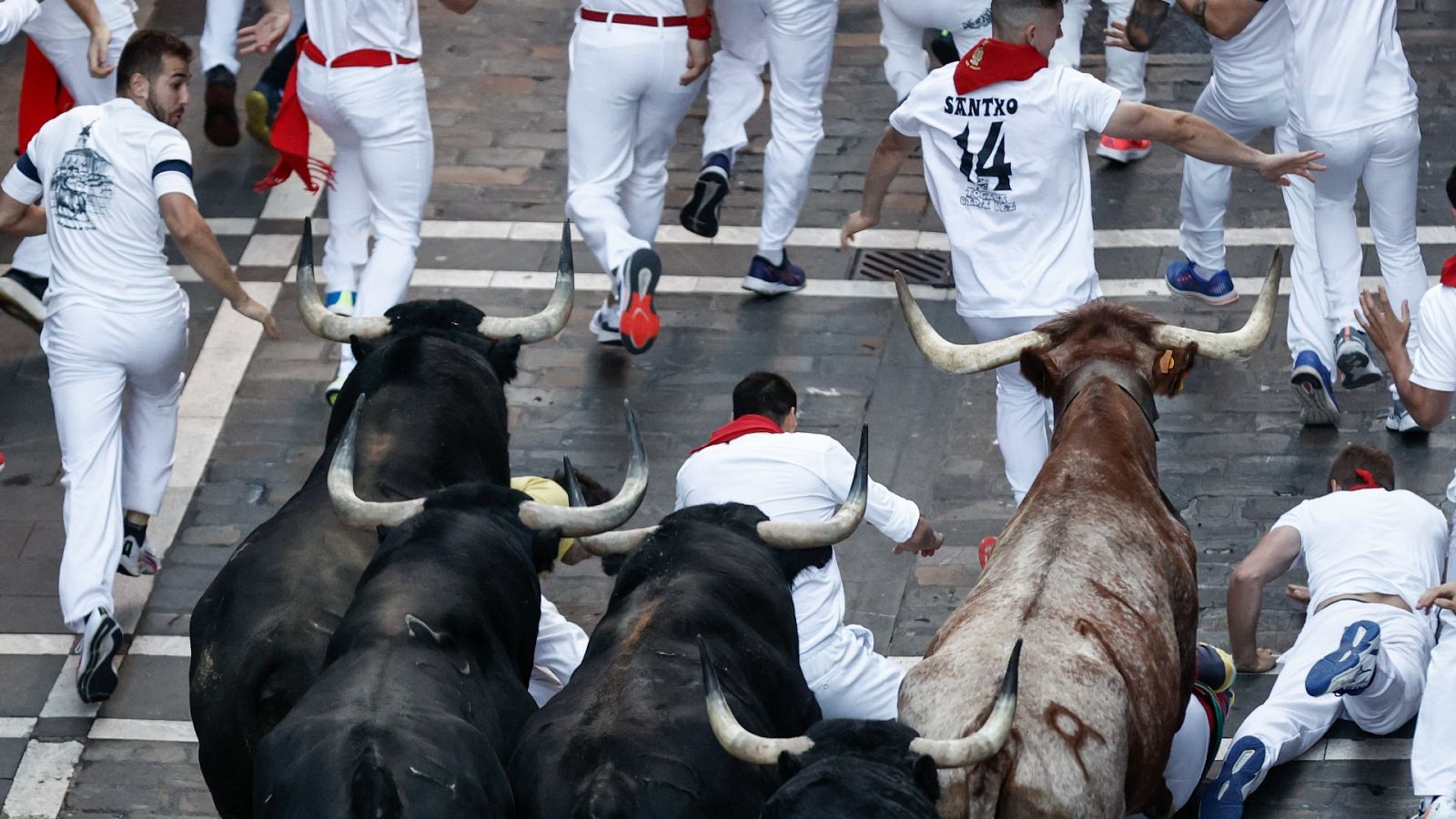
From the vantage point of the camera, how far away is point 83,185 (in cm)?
838

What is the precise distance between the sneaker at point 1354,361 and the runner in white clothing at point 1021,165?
1473mm

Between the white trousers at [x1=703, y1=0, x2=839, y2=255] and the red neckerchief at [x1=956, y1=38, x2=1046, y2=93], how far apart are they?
7.86ft

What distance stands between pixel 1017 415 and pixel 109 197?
418 centimetres

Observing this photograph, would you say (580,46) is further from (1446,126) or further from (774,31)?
(1446,126)

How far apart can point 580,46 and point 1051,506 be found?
179 inches

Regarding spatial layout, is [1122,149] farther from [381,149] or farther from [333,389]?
[333,389]

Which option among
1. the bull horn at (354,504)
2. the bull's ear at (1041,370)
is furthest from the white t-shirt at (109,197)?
the bull's ear at (1041,370)

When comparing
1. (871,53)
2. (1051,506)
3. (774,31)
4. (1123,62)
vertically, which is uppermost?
(1051,506)

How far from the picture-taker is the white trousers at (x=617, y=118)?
9.78 metres

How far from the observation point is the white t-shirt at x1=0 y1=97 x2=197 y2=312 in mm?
8352

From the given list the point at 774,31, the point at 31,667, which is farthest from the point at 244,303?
the point at 774,31

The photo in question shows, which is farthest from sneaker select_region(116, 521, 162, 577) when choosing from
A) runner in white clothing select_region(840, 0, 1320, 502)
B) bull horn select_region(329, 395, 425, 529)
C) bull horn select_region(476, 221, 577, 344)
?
runner in white clothing select_region(840, 0, 1320, 502)

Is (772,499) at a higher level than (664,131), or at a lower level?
higher

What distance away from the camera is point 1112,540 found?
249 inches
